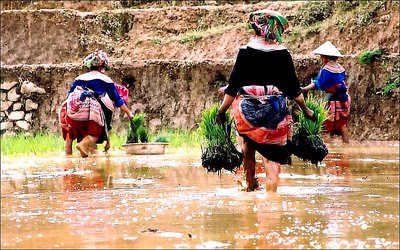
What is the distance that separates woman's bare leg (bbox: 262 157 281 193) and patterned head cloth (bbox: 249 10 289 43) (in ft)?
3.21

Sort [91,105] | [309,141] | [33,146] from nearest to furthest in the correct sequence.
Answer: [309,141] < [91,105] < [33,146]

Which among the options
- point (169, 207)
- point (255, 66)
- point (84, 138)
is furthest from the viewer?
point (84, 138)

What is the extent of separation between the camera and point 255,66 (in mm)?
7621

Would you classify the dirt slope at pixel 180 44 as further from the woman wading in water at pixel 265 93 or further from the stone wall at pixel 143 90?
the woman wading in water at pixel 265 93

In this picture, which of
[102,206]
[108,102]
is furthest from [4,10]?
[102,206]

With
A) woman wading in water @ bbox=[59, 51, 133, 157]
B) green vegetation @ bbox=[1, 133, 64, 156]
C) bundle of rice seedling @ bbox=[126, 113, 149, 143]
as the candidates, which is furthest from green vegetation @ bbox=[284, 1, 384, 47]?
woman wading in water @ bbox=[59, 51, 133, 157]

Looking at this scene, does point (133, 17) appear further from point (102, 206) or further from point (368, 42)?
point (102, 206)

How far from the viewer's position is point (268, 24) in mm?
7785

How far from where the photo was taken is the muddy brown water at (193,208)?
498 centimetres

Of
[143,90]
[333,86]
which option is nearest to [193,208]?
[333,86]

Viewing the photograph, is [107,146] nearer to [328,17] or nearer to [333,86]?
[333,86]

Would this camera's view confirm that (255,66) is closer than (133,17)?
Yes

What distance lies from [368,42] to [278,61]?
42.8 ft

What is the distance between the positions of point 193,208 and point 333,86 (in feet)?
31.5
